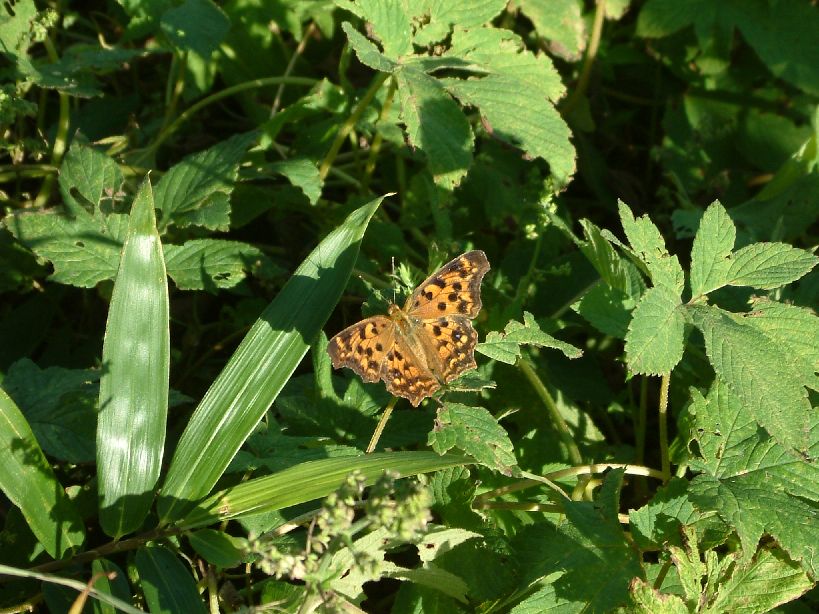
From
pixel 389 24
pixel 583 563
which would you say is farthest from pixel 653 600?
pixel 389 24

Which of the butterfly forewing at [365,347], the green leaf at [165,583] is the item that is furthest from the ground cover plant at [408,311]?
the butterfly forewing at [365,347]

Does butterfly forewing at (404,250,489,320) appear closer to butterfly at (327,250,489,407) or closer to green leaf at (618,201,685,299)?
Answer: butterfly at (327,250,489,407)

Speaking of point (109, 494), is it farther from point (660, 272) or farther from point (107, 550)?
point (660, 272)

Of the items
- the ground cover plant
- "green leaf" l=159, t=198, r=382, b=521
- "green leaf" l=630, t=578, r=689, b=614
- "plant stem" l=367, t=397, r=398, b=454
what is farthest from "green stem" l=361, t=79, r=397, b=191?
"green leaf" l=630, t=578, r=689, b=614

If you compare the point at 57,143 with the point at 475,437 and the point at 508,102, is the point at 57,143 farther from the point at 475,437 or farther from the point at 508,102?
the point at 475,437

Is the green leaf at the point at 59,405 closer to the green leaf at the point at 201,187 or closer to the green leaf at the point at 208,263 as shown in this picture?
the green leaf at the point at 208,263

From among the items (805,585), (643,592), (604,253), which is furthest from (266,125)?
(805,585)
